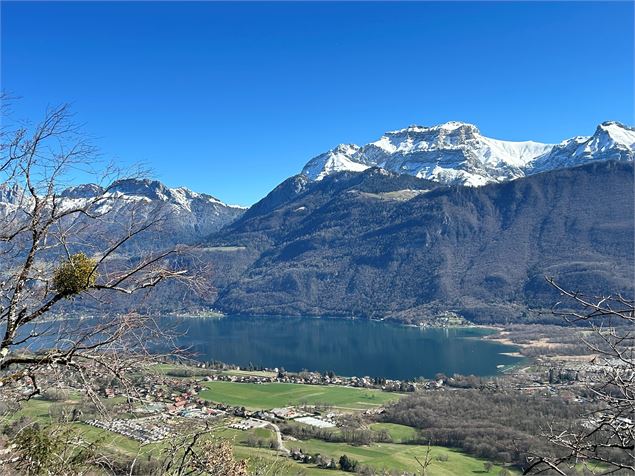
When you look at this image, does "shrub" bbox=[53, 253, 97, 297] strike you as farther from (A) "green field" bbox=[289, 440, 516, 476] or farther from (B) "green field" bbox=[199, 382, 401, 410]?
(B) "green field" bbox=[199, 382, 401, 410]

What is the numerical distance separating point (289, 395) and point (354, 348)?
36276mm

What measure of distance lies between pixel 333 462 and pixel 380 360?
152ft

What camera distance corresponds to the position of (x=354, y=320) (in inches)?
5049

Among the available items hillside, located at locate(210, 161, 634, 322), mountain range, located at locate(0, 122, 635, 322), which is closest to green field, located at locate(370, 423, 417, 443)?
mountain range, located at locate(0, 122, 635, 322)

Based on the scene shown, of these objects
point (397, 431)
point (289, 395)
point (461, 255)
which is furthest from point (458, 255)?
point (397, 431)

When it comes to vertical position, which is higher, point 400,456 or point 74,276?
point 74,276

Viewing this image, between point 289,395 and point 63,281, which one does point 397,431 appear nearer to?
point 289,395

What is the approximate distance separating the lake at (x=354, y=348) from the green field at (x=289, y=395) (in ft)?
22.5

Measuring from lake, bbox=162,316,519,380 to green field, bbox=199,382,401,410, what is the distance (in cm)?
685

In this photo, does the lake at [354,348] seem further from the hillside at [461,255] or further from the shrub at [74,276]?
the shrub at [74,276]

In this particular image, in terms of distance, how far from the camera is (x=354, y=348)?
83812 millimetres

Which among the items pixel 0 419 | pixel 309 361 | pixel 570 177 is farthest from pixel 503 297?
pixel 0 419

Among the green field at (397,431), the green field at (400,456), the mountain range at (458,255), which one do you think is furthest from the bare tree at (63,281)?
the mountain range at (458,255)

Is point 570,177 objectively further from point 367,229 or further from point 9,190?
point 9,190
